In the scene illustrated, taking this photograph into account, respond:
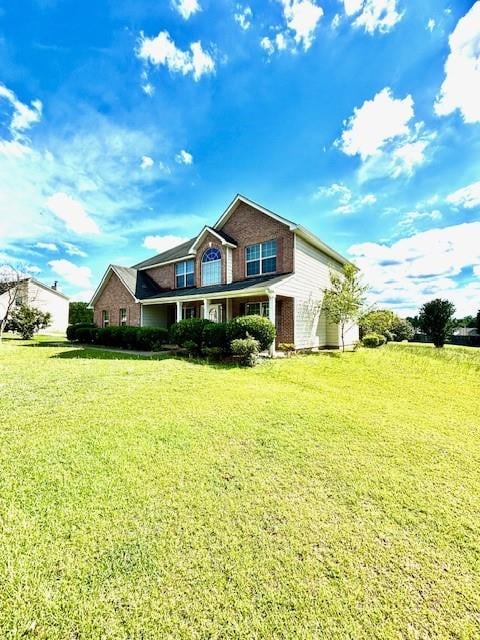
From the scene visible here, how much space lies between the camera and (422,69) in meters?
10.1

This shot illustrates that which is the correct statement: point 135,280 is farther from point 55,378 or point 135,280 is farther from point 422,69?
point 422,69

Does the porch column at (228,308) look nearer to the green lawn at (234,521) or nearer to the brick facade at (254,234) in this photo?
the brick facade at (254,234)

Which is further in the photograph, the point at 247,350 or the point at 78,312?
the point at 78,312

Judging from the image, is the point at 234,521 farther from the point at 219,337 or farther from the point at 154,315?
the point at 154,315

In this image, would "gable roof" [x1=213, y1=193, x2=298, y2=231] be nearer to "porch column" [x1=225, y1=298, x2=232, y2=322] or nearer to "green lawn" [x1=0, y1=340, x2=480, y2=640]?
"porch column" [x1=225, y1=298, x2=232, y2=322]

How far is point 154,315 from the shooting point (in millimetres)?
21141

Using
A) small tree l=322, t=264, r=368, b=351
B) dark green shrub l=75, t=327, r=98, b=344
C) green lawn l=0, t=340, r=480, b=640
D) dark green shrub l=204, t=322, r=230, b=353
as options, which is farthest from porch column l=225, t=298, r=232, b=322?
green lawn l=0, t=340, r=480, b=640

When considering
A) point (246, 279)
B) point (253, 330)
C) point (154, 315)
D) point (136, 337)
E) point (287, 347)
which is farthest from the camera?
point (154, 315)

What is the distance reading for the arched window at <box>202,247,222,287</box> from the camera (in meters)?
17.9

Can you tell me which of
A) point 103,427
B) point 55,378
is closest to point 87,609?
point 103,427

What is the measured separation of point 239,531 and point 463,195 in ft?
65.7

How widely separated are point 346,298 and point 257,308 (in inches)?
214

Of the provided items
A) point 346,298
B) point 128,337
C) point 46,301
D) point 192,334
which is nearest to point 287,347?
point 192,334

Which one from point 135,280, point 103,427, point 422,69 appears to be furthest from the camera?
point 135,280
